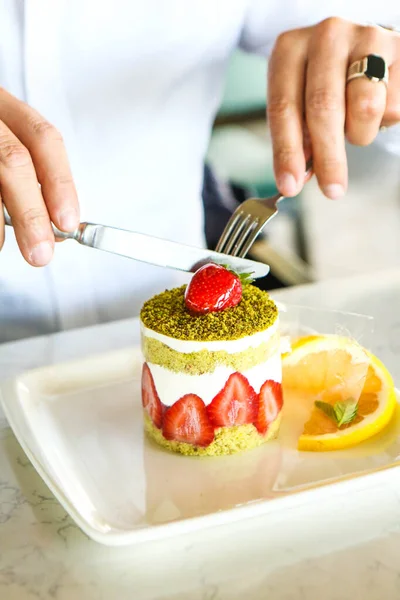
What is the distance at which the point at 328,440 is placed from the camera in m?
0.98

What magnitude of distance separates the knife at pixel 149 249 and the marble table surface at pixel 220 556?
11.7 inches

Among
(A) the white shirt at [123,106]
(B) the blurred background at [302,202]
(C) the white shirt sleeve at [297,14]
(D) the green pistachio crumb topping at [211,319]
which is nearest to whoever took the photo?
(D) the green pistachio crumb topping at [211,319]

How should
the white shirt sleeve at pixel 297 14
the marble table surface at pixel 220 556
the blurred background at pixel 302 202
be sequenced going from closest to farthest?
the marble table surface at pixel 220 556, the white shirt sleeve at pixel 297 14, the blurred background at pixel 302 202

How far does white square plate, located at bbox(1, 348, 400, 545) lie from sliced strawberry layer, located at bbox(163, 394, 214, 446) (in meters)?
0.03

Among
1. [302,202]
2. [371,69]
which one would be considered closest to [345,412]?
[371,69]

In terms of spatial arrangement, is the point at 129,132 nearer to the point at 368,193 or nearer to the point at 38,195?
the point at 38,195

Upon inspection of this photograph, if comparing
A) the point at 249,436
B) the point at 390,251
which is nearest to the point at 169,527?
the point at 249,436

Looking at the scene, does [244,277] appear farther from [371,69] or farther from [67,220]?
[371,69]

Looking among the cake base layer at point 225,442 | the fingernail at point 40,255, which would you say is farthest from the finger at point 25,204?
the cake base layer at point 225,442

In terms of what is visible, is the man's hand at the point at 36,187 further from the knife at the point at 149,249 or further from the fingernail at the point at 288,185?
the fingernail at the point at 288,185

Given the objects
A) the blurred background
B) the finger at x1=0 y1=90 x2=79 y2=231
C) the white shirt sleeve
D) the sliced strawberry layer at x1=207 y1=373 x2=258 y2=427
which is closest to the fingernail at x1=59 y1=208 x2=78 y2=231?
the finger at x1=0 y1=90 x2=79 y2=231

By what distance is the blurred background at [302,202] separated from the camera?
8.82ft

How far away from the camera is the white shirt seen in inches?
52.8

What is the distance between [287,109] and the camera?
3.76 feet
